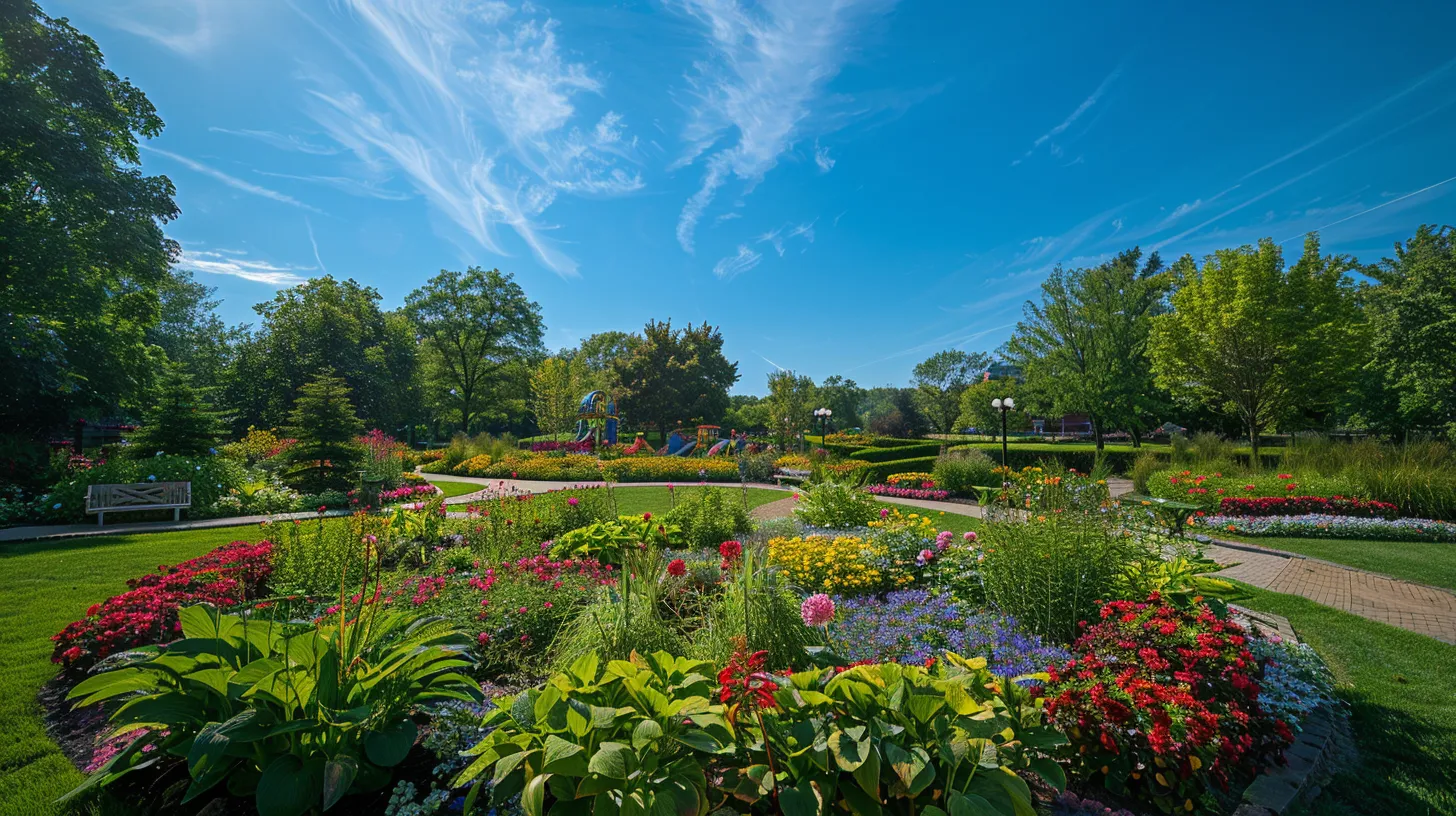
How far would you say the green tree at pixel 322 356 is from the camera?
23562 millimetres

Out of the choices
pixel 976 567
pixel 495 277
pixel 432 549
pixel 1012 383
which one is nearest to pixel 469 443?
pixel 495 277

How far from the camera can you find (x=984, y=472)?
39.9ft

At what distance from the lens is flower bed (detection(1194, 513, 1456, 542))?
7.55m

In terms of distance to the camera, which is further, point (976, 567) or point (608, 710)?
point (976, 567)

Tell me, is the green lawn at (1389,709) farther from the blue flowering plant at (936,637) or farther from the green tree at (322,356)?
the green tree at (322,356)

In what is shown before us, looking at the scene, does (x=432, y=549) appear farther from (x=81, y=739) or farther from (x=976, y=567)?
(x=976, y=567)

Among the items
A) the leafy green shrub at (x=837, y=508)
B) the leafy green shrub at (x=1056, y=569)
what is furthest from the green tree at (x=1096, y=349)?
the leafy green shrub at (x=1056, y=569)

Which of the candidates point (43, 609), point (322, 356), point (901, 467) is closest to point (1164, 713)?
point (43, 609)

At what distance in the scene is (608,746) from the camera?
140 cm

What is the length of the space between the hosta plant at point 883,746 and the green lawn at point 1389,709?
1.79 metres

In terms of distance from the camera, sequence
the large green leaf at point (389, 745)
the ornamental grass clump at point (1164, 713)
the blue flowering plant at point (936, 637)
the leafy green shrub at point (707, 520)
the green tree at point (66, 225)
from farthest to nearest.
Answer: the green tree at point (66, 225)
the leafy green shrub at point (707, 520)
the blue flowering plant at point (936, 637)
the ornamental grass clump at point (1164, 713)
the large green leaf at point (389, 745)

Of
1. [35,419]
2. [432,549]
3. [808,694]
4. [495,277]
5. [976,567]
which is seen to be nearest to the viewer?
[808,694]

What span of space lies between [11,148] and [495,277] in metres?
19.0

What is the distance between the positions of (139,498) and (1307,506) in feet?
67.0
